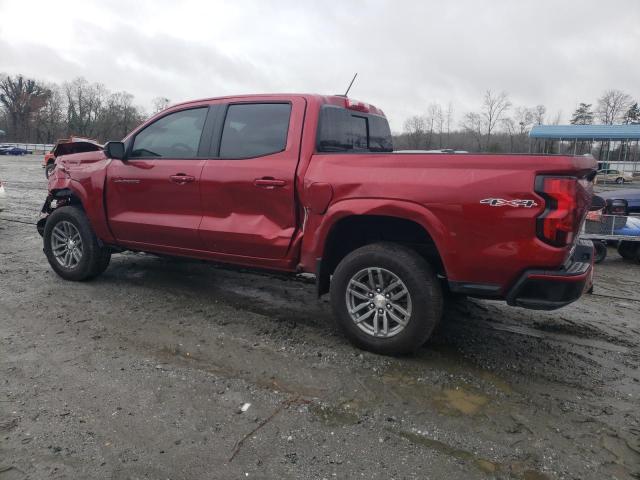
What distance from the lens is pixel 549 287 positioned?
328 centimetres

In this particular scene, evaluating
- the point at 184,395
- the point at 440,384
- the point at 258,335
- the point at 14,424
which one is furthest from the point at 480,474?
the point at 14,424

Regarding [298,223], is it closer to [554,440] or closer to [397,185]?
[397,185]

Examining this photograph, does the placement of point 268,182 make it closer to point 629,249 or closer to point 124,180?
point 124,180

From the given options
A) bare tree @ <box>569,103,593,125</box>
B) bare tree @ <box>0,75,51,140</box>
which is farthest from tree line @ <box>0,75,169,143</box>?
bare tree @ <box>569,103,593,125</box>

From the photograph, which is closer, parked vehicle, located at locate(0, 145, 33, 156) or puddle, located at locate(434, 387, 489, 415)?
puddle, located at locate(434, 387, 489, 415)

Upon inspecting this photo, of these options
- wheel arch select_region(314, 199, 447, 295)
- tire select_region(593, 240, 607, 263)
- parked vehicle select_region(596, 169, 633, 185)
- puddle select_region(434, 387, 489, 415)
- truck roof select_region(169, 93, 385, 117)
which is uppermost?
truck roof select_region(169, 93, 385, 117)

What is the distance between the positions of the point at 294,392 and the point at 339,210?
1348mm

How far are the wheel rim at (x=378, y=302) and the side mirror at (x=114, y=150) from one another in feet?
9.35

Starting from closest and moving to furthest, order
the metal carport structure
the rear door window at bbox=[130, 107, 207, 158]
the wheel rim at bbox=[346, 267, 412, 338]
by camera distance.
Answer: the wheel rim at bbox=[346, 267, 412, 338]
the rear door window at bbox=[130, 107, 207, 158]
the metal carport structure

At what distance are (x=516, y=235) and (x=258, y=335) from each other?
221 centimetres

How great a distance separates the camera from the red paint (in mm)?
3250

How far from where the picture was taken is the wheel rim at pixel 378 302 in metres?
3.75

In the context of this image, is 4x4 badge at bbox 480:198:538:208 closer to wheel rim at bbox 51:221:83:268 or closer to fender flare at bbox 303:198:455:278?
fender flare at bbox 303:198:455:278

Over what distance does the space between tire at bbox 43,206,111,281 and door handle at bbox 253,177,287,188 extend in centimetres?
239
